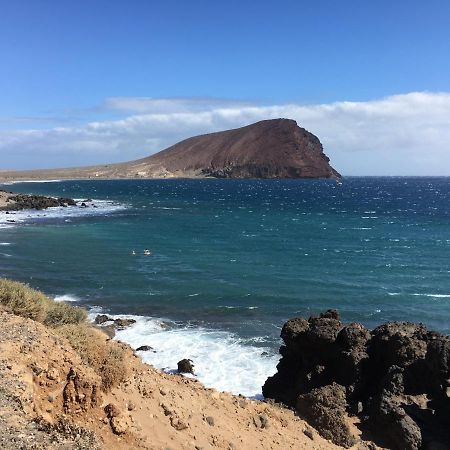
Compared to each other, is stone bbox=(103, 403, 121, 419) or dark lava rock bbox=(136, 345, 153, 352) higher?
stone bbox=(103, 403, 121, 419)

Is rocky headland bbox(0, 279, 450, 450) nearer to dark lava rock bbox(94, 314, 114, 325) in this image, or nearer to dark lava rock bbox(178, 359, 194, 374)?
dark lava rock bbox(178, 359, 194, 374)

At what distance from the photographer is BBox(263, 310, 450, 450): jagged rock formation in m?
11.7

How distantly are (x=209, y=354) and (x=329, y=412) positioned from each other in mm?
7318

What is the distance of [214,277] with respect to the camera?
31.3 metres

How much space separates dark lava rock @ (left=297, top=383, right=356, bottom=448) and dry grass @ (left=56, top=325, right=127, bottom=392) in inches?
191

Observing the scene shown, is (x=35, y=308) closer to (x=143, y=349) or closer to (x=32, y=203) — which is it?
(x=143, y=349)

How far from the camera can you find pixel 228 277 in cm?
3145

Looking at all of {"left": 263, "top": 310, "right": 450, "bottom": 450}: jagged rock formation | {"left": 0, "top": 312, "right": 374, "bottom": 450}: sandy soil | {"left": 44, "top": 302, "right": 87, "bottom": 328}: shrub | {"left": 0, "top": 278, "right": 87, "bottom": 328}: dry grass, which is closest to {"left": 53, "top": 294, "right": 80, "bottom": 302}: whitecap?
{"left": 0, "top": 278, "right": 87, "bottom": 328}: dry grass

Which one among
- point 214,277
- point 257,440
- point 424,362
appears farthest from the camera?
point 214,277

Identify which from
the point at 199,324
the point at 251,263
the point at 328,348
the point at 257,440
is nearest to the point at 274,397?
the point at 328,348

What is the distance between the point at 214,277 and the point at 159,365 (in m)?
13.9

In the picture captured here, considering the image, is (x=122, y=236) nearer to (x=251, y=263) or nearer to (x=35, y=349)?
(x=251, y=263)


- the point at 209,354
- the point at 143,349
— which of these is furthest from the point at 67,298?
the point at 209,354

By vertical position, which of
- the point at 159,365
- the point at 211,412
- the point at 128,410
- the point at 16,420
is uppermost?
the point at 16,420
